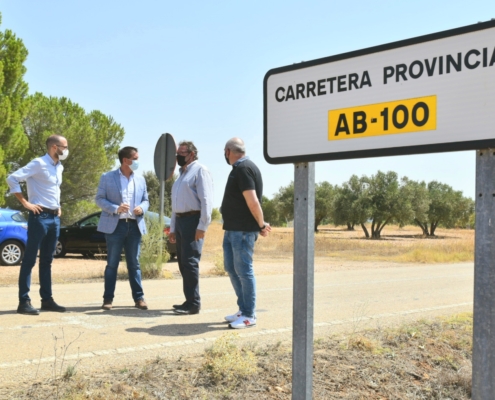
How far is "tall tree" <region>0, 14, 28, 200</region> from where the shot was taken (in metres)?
26.9

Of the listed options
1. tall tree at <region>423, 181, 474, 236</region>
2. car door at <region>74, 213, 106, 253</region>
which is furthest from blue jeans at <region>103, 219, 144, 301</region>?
tall tree at <region>423, 181, 474, 236</region>

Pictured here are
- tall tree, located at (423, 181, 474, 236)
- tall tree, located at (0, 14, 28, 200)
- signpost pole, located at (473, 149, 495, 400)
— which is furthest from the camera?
tall tree, located at (423, 181, 474, 236)

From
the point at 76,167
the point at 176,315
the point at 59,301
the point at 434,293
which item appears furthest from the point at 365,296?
the point at 76,167

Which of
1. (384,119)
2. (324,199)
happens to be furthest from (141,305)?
(324,199)

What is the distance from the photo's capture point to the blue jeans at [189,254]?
7.25 m

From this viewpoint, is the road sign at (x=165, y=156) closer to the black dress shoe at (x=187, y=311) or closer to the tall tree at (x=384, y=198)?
the black dress shoe at (x=187, y=311)

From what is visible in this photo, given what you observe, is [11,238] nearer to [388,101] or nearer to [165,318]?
[165,318]

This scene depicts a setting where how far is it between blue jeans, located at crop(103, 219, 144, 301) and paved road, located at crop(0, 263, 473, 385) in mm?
249

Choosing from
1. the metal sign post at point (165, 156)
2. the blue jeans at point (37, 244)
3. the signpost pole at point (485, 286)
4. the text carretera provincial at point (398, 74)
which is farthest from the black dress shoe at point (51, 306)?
the signpost pole at point (485, 286)

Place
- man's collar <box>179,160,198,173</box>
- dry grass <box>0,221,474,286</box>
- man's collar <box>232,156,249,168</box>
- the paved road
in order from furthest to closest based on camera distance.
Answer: dry grass <box>0,221,474,286</box>
man's collar <box>179,160,198,173</box>
man's collar <box>232,156,249,168</box>
the paved road

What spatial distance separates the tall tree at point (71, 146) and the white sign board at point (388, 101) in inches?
1268

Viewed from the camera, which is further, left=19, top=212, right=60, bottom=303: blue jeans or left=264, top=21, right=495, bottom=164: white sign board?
left=19, top=212, right=60, bottom=303: blue jeans

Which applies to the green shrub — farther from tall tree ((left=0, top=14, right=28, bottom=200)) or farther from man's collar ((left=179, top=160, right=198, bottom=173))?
tall tree ((left=0, top=14, right=28, bottom=200))

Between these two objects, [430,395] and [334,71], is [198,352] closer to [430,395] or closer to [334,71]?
[430,395]
